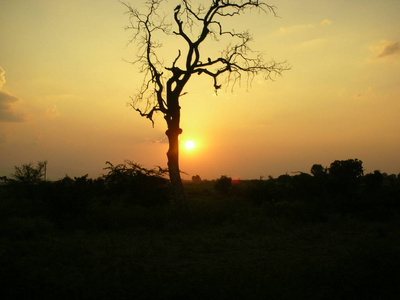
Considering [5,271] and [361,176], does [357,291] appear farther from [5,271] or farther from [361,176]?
[361,176]

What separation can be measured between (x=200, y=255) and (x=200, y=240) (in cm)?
157

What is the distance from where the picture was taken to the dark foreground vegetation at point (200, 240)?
21.0 ft

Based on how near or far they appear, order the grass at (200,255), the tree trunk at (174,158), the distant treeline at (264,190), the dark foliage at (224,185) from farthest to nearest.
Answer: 1. the dark foliage at (224,185)
2. the tree trunk at (174,158)
3. the distant treeline at (264,190)
4. the grass at (200,255)

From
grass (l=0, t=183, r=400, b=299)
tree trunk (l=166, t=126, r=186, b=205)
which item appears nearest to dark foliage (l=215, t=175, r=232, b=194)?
tree trunk (l=166, t=126, r=186, b=205)

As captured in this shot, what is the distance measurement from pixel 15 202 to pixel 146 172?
581 centimetres

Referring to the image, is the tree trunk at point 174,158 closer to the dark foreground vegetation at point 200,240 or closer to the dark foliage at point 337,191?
the dark foreground vegetation at point 200,240

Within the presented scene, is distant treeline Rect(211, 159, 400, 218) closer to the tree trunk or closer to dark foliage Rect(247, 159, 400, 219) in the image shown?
dark foliage Rect(247, 159, 400, 219)

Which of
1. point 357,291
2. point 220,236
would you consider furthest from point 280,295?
point 220,236

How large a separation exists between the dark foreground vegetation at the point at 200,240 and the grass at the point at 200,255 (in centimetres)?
3

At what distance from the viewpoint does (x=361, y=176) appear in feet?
61.7

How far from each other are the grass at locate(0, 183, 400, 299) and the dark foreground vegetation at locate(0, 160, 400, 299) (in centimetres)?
3

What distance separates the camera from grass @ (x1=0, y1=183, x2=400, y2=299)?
6281 millimetres

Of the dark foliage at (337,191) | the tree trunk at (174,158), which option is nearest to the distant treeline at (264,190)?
the dark foliage at (337,191)

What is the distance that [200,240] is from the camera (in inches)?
425
